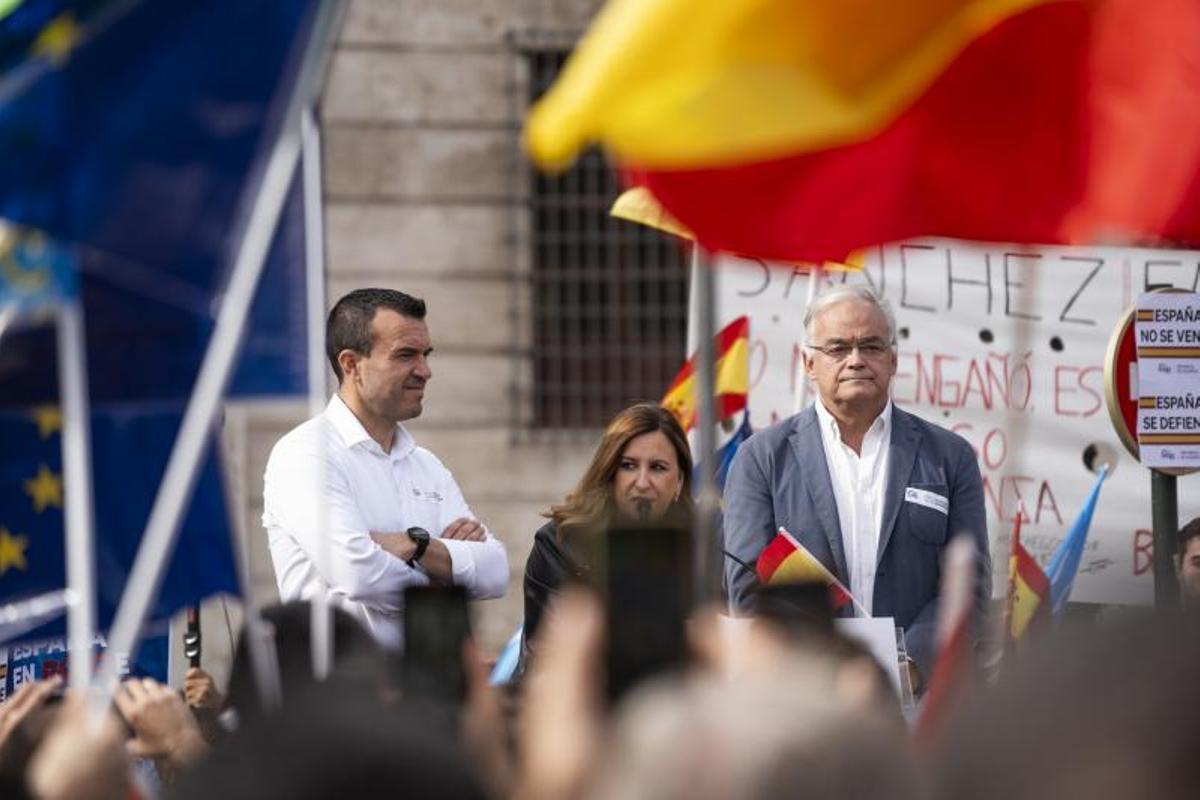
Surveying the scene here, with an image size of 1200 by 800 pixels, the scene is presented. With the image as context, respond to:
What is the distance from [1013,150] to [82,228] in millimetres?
1778

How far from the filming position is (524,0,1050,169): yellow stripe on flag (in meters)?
4.03

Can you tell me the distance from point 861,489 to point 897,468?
115 millimetres

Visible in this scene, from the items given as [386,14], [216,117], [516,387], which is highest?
[386,14]

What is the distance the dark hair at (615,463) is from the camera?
7039mm

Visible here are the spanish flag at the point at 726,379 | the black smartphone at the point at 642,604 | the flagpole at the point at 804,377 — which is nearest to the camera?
the black smartphone at the point at 642,604

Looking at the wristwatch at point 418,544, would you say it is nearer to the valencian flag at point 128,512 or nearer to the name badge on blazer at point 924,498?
the name badge on blazer at point 924,498

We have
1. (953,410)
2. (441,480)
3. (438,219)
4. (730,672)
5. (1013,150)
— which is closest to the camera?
(730,672)

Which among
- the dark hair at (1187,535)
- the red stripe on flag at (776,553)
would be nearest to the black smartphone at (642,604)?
the red stripe on flag at (776,553)

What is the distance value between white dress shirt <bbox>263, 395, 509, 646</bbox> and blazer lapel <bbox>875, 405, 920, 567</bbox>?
1001 millimetres

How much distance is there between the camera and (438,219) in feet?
45.2

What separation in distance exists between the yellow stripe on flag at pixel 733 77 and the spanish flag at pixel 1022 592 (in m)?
3.03

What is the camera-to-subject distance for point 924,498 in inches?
269

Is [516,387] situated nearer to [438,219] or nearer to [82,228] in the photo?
[438,219]

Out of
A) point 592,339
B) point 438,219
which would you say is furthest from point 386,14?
point 592,339
